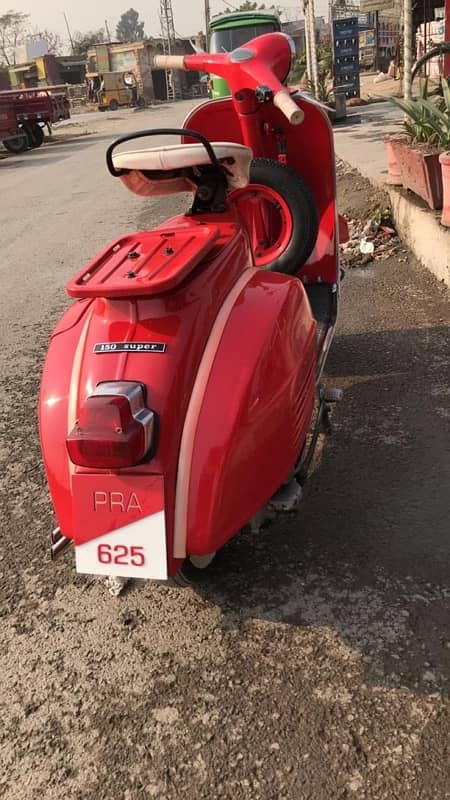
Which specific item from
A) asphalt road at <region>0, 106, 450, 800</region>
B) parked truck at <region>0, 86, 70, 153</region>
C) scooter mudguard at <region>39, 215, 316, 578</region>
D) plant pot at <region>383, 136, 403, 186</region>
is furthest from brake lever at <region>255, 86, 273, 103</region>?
parked truck at <region>0, 86, 70, 153</region>

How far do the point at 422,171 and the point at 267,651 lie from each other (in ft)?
13.9

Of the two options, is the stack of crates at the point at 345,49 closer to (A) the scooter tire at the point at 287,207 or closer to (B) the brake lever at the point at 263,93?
(A) the scooter tire at the point at 287,207

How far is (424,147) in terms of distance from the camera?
5441mm

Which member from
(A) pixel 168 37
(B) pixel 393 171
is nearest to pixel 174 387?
(B) pixel 393 171

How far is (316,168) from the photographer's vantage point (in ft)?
11.8

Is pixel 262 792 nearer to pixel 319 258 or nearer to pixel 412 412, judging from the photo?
pixel 412 412

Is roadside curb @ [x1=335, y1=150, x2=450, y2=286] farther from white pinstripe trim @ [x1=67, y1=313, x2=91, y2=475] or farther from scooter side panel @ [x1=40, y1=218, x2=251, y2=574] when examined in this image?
white pinstripe trim @ [x1=67, y1=313, x2=91, y2=475]

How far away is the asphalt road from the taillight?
27.1 inches

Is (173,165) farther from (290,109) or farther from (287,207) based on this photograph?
(287,207)

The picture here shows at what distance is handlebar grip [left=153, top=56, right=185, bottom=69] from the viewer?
3453 millimetres

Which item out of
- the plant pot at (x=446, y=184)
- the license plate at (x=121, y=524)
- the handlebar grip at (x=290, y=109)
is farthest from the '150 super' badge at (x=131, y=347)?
the plant pot at (x=446, y=184)

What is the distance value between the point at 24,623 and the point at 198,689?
0.66m

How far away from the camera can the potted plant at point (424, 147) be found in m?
5.06

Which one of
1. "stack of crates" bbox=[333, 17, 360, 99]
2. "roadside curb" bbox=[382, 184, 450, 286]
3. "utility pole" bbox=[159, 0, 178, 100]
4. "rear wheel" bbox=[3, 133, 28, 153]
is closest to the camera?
"roadside curb" bbox=[382, 184, 450, 286]
